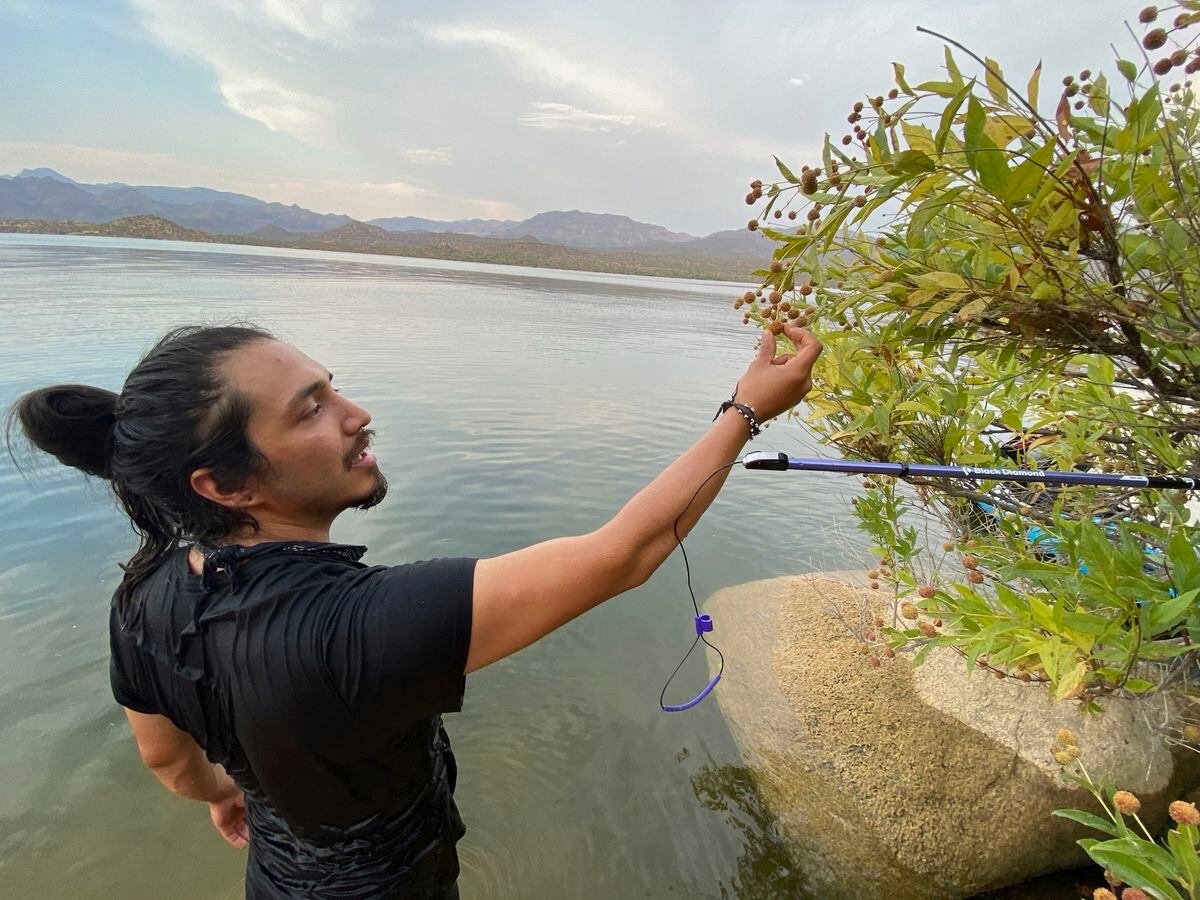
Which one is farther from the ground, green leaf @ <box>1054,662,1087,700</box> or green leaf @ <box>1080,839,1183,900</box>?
green leaf @ <box>1054,662,1087,700</box>

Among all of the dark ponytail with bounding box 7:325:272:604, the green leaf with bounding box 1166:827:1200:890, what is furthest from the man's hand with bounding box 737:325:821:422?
the dark ponytail with bounding box 7:325:272:604

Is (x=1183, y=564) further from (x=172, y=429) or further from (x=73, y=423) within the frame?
(x=73, y=423)

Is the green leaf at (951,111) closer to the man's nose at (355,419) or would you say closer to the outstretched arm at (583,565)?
the outstretched arm at (583,565)

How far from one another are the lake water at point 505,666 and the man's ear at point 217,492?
3.36 meters

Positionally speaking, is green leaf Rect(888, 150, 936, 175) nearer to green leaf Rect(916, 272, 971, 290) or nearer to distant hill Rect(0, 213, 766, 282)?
green leaf Rect(916, 272, 971, 290)

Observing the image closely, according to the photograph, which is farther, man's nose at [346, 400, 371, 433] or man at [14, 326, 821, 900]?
man's nose at [346, 400, 371, 433]

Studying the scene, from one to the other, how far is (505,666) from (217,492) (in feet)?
16.1

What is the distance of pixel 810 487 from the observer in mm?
10688

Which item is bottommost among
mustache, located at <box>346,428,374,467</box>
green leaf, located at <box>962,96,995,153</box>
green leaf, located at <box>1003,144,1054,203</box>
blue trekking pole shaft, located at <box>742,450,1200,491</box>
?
mustache, located at <box>346,428,374,467</box>

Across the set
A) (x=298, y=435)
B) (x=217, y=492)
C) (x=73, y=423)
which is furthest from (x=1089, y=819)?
(x=73, y=423)

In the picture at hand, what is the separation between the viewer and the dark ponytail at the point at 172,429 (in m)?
1.64

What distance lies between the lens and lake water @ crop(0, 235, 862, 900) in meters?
4.14

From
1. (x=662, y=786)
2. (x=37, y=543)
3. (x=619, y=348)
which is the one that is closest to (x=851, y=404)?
(x=662, y=786)

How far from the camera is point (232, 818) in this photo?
2557mm
